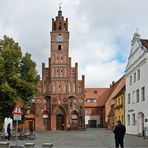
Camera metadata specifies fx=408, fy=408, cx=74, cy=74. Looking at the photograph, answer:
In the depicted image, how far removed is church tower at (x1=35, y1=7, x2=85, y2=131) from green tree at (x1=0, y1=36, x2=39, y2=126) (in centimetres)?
4482

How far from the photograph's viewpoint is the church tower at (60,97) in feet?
291

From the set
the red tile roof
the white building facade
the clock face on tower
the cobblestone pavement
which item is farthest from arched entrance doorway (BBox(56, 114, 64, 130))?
the cobblestone pavement

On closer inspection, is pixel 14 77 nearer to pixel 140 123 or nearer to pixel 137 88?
pixel 137 88

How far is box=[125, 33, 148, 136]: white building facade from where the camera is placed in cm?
4534

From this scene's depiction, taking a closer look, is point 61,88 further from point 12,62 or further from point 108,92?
point 12,62

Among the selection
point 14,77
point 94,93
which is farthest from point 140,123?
point 94,93

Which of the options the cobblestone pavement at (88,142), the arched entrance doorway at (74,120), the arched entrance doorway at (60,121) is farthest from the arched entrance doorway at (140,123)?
the arched entrance doorway at (60,121)

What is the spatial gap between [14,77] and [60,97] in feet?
159

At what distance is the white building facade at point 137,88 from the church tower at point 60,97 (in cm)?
3278

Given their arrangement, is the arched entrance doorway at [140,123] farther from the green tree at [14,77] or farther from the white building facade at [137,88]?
the green tree at [14,77]

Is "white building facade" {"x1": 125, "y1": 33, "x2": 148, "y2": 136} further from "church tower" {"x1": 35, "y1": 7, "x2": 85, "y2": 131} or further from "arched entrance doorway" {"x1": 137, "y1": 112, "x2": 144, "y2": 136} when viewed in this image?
"church tower" {"x1": 35, "y1": 7, "x2": 85, "y2": 131}

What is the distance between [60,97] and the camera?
89.3 meters

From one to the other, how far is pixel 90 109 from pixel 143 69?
220 ft

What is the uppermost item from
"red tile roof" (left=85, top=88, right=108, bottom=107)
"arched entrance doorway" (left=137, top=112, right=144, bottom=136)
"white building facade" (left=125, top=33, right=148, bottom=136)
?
"red tile roof" (left=85, top=88, right=108, bottom=107)
